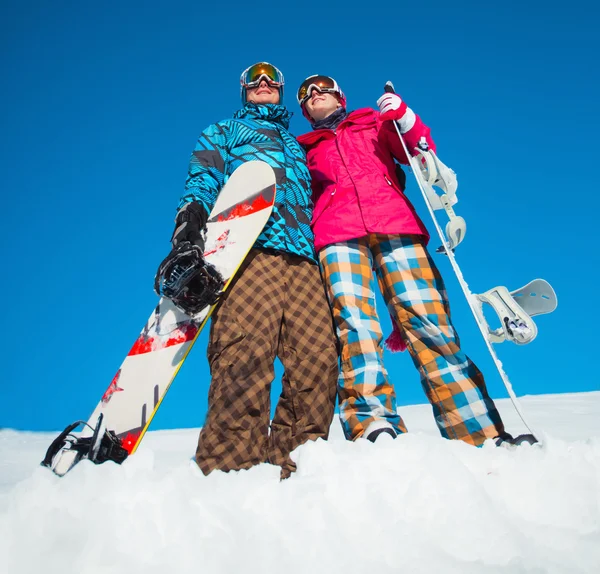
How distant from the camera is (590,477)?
1377mm

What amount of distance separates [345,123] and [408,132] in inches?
18.0

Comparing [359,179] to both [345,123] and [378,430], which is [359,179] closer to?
[345,123]

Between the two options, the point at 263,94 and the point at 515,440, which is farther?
the point at 263,94

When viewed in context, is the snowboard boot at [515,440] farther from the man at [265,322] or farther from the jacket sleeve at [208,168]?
the jacket sleeve at [208,168]

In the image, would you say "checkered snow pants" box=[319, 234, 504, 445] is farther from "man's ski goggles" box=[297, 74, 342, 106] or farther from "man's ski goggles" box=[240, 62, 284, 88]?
"man's ski goggles" box=[240, 62, 284, 88]

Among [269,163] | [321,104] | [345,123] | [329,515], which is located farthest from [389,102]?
[329,515]

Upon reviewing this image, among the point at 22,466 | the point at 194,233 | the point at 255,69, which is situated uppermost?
the point at 255,69

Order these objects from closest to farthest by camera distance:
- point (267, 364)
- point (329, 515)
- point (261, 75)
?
point (329, 515), point (267, 364), point (261, 75)

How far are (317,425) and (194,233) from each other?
1.16 metres

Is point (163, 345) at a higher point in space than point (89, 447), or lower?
higher

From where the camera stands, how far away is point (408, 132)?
283 cm

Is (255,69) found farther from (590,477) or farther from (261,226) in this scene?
(590,477)

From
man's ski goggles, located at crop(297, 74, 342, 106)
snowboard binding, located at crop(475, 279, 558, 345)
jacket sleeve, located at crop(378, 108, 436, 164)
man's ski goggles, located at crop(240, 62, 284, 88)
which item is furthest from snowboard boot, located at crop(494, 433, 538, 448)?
man's ski goggles, located at crop(240, 62, 284, 88)

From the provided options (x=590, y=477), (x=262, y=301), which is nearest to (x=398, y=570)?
(x=590, y=477)
